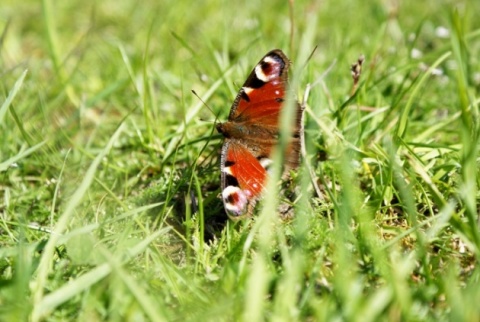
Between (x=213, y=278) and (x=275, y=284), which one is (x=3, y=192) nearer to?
(x=213, y=278)

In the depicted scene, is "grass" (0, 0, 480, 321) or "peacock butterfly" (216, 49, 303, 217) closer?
"grass" (0, 0, 480, 321)

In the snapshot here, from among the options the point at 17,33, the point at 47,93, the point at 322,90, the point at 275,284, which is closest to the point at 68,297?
the point at 275,284

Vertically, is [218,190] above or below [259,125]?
below

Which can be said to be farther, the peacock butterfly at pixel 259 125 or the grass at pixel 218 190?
the peacock butterfly at pixel 259 125
